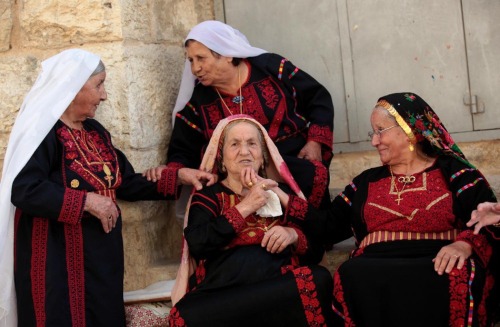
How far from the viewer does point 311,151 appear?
501 cm

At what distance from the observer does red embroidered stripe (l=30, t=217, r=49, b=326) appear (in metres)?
4.25

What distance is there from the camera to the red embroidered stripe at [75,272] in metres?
4.29

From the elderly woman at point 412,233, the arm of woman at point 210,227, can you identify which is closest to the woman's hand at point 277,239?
the arm of woman at point 210,227

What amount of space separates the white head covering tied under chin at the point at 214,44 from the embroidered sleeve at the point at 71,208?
3.78 feet

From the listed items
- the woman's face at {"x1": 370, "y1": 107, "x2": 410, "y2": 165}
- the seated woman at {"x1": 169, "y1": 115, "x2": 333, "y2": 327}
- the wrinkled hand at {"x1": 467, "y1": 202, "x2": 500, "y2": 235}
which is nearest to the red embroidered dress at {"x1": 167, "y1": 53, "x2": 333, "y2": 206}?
the seated woman at {"x1": 169, "y1": 115, "x2": 333, "y2": 327}

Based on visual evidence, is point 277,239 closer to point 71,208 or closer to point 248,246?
point 248,246

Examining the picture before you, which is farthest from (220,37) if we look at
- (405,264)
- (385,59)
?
(405,264)

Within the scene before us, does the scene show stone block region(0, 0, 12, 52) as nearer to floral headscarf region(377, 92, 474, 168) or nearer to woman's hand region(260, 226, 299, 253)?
woman's hand region(260, 226, 299, 253)

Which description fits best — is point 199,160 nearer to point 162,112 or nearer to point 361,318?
point 162,112

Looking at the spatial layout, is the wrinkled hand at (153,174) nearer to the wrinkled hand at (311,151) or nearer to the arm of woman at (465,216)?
the wrinkled hand at (311,151)

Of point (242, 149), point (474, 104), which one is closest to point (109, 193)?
point (242, 149)

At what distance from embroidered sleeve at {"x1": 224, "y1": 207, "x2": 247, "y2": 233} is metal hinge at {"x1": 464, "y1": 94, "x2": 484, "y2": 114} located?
1.85 meters

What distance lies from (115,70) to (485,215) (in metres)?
2.20

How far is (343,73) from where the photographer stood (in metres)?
5.59
